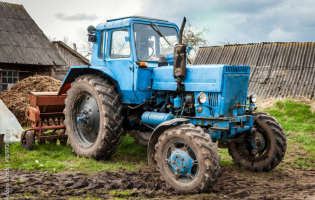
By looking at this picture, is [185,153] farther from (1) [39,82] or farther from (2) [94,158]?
(1) [39,82]

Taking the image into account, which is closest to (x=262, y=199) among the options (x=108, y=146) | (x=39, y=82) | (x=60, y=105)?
(x=108, y=146)

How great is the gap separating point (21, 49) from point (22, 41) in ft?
2.89

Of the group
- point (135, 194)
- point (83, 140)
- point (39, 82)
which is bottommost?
point (135, 194)

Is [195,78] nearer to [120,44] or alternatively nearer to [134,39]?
[134,39]

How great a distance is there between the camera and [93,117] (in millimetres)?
6242

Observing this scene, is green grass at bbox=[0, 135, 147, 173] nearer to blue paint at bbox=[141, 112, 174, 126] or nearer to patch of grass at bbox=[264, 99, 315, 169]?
blue paint at bbox=[141, 112, 174, 126]

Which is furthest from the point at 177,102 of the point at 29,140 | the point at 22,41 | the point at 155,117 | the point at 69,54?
the point at 69,54

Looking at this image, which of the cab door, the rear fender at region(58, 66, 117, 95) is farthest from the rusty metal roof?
the cab door

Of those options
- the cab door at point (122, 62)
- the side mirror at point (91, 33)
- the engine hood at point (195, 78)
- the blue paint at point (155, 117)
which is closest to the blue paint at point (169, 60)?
the engine hood at point (195, 78)

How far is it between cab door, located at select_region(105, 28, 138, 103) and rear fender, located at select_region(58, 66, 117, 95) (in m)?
0.13

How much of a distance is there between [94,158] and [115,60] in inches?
77.7

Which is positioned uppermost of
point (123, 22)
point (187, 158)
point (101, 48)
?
point (123, 22)

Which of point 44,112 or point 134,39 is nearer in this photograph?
point 134,39

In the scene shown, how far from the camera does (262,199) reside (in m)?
4.12
